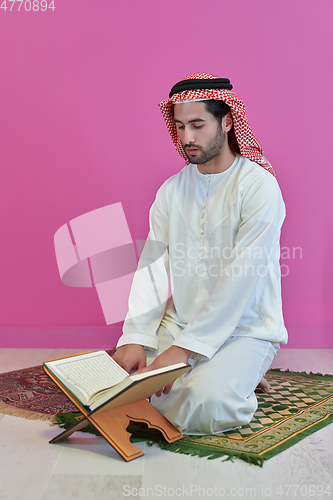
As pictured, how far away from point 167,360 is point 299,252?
5.68 ft

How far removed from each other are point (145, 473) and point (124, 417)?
22 centimetres

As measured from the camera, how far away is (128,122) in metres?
3.18

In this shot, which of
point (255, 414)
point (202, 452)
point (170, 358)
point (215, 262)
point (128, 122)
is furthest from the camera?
point (128, 122)

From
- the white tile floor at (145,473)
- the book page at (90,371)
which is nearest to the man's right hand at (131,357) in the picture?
the book page at (90,371)

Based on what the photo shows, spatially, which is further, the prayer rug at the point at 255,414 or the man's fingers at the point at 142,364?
the man's fingers at the point at 142,364

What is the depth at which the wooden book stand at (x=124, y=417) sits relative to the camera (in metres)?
1.58

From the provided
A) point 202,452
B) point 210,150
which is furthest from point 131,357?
point 210,150

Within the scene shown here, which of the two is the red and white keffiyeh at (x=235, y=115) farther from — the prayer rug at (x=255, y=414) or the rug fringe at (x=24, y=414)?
the rug fringe at (x=24, y=414)

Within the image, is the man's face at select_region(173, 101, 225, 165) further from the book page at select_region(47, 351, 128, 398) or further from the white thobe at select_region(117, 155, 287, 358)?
the book page at select_region(47, 351, 128, 398)

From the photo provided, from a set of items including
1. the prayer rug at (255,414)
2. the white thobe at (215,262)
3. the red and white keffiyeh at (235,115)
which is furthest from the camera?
the red and white keffiyeh at (235,115)

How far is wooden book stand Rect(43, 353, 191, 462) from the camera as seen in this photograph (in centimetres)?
158

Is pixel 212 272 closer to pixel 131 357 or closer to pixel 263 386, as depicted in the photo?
pixel 131 357

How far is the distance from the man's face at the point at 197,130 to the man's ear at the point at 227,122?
0.15 feet

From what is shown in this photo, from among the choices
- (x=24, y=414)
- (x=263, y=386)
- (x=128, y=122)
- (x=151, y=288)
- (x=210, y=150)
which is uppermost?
(x=128, y=122)
